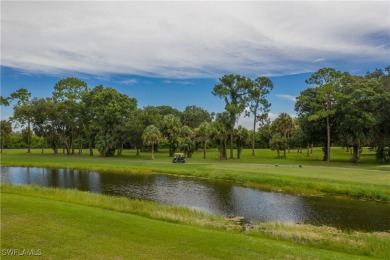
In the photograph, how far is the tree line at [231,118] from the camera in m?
58.1

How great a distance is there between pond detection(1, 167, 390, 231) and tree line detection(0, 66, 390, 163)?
27.9 m

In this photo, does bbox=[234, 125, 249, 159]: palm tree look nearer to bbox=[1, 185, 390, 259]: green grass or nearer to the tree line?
the tree line

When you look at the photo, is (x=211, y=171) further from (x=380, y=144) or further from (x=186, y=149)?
(x=380, y=144)

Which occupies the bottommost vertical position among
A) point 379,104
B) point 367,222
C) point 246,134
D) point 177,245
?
point 367,222

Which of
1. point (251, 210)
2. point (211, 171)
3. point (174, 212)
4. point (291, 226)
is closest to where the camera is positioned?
point (291, 226)

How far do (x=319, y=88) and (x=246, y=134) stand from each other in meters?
19.9

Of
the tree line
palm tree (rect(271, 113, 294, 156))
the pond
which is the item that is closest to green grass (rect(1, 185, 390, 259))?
the pond

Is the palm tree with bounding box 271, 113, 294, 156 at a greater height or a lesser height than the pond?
greater

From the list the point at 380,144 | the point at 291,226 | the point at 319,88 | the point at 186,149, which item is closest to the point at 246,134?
the point at 186,149

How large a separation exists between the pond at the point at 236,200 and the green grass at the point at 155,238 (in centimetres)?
320

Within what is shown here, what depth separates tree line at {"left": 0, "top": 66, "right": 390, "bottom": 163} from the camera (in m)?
58.1

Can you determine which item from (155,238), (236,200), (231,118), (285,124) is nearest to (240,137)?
(231,118)

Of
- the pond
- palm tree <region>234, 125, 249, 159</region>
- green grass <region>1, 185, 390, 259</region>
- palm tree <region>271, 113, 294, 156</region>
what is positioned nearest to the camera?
green grass <region>1, 185, 390, 259</region>

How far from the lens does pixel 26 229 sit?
47.9ft
